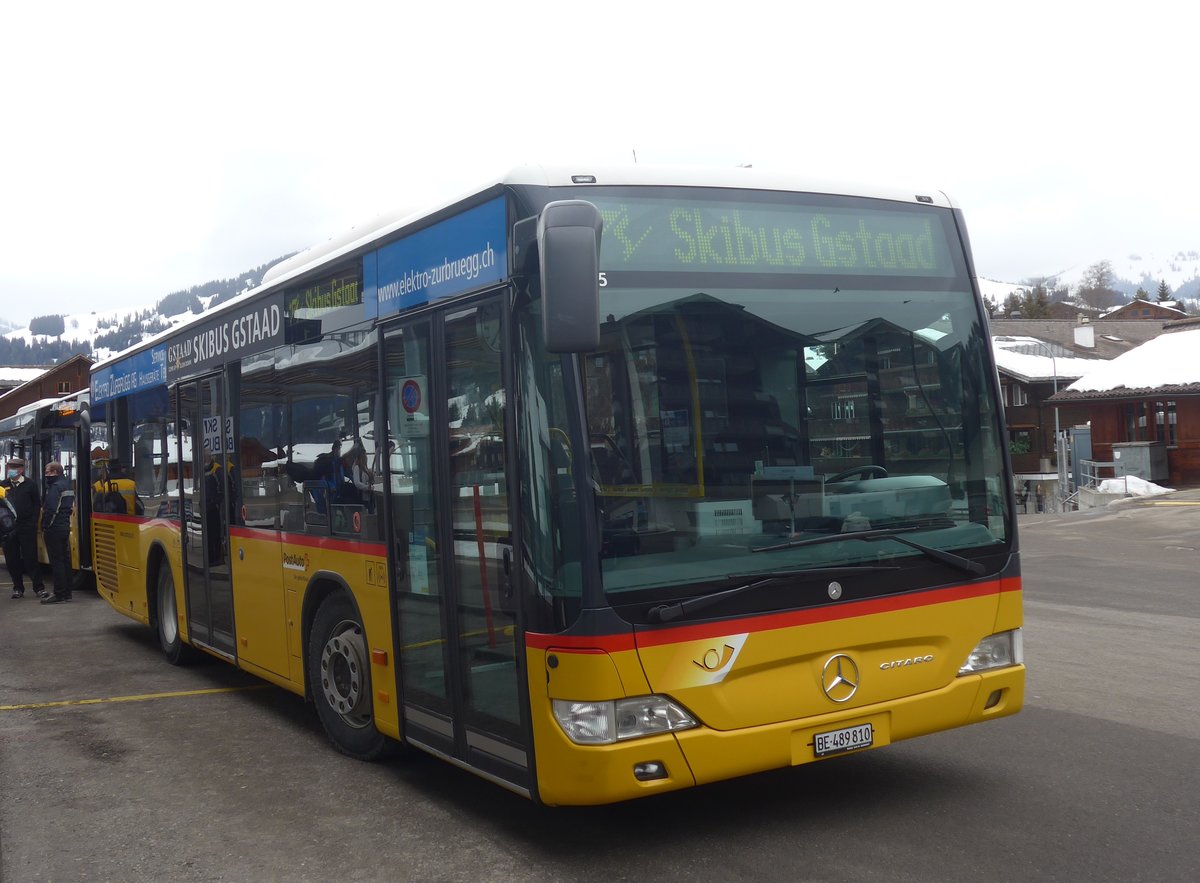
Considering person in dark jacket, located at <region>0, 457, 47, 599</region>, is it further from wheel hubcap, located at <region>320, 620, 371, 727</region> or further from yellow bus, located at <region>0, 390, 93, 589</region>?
wheel hubcap, located at <region>320, 620, 371, 727</region>

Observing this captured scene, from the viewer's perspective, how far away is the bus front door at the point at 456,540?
5.31 metres

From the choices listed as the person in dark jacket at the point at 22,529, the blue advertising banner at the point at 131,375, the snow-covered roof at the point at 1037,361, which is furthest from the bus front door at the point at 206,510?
the snow-covered roof at the point at 1037,361

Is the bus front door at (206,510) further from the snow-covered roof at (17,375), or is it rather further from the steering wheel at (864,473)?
the snow-covered roof at (17,375)

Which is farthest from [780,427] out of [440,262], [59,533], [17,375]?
[17,375]

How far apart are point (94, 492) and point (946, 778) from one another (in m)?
9.89

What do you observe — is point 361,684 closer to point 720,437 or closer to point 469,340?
point 469,340

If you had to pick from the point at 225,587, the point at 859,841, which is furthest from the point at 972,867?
the point at 225,587

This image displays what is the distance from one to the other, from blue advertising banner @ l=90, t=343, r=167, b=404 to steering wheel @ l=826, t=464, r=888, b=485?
274 inches

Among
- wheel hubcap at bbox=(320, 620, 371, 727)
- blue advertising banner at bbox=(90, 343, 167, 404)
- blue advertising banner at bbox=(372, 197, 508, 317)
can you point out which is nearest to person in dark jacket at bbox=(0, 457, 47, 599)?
blue advertising banner at bbox=(90, 343, 167, 404)

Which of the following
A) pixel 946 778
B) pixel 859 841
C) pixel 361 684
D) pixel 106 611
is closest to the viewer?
pixel 859 841

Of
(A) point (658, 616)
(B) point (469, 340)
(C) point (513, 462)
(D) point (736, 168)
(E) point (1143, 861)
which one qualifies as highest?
(D) point (736, 168)

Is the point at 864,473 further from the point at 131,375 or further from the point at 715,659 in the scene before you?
the point at 131,375

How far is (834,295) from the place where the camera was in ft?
18.2

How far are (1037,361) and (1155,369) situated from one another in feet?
62.0
